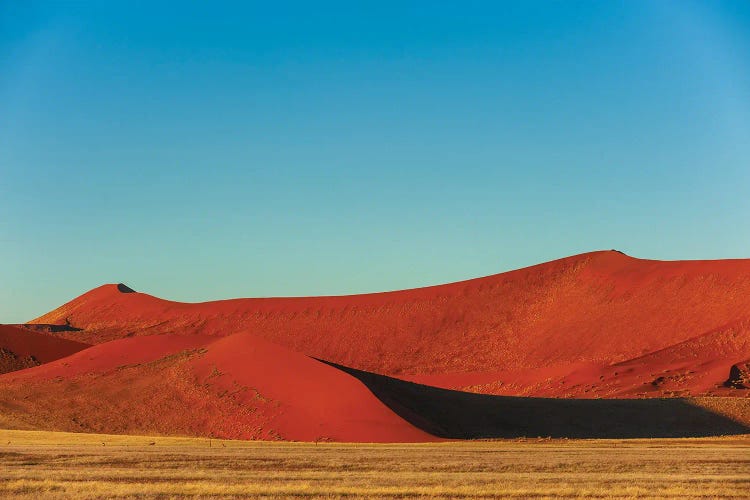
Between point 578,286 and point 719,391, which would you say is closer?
point 719,391

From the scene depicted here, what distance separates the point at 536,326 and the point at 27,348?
60.7 metres

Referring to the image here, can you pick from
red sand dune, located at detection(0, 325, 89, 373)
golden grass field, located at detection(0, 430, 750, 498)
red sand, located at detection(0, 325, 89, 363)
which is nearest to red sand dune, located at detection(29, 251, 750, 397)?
red sand, located at detection(0, 325, 89, 363)

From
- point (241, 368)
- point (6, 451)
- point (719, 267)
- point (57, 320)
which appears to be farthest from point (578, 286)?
point (57, 320)

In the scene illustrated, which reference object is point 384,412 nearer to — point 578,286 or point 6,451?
point 6,451

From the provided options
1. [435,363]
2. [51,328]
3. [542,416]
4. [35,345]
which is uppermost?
[51,328]

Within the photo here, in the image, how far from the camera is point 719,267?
112 metres

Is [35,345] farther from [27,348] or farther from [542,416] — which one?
[542,416]

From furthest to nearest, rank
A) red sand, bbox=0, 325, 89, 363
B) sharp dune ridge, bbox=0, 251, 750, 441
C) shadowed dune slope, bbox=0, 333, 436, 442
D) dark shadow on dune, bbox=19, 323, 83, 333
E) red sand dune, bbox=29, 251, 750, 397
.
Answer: dark shadow on dune, bbox=19, 323, 83, 333
red sand, bbox=0, 325, 89, 363
red sand dune, bbox=29, 251, 750, 397
sharp dune ridge, bbox=0, 251, 750, 441
shadowed dune slope, bbox=0, 333, 436, 442

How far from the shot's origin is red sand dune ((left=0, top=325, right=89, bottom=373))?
97.9 m

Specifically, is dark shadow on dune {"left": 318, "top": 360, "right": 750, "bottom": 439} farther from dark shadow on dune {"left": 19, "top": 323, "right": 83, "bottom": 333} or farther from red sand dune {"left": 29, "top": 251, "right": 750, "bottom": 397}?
dark shadow on dune {"left": 19, "top": 323, "right": 83, "bottom": 333}

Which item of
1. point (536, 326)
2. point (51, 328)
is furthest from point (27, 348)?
point (51, 328)

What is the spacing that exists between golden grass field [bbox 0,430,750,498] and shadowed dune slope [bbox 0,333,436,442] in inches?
239

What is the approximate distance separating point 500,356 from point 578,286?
66.8 feet

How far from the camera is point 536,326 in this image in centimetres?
11738
